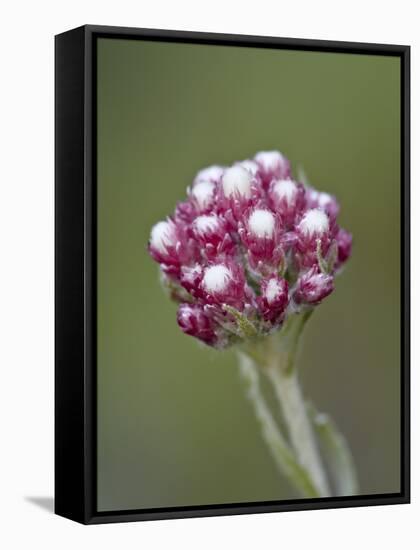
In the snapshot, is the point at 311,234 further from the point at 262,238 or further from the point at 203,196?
the point at 203,196

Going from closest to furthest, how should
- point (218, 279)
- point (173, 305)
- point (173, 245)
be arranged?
point (218, 279) → point (173, 245) → point (173, 305)

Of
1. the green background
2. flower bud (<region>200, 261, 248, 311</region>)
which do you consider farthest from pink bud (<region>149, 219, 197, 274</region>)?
the green background

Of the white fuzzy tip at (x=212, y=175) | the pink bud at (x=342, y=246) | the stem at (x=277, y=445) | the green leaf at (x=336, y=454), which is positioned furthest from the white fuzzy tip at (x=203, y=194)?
the green leaf at (x=336, y=454)

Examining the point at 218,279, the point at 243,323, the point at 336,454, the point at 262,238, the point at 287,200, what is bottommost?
the point at 336,454

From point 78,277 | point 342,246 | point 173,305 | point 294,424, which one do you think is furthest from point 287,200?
point 173,305

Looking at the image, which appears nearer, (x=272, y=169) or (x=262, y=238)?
(x=262, y=238)

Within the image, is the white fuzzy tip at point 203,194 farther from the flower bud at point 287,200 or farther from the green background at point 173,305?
the green background at point 173,305
